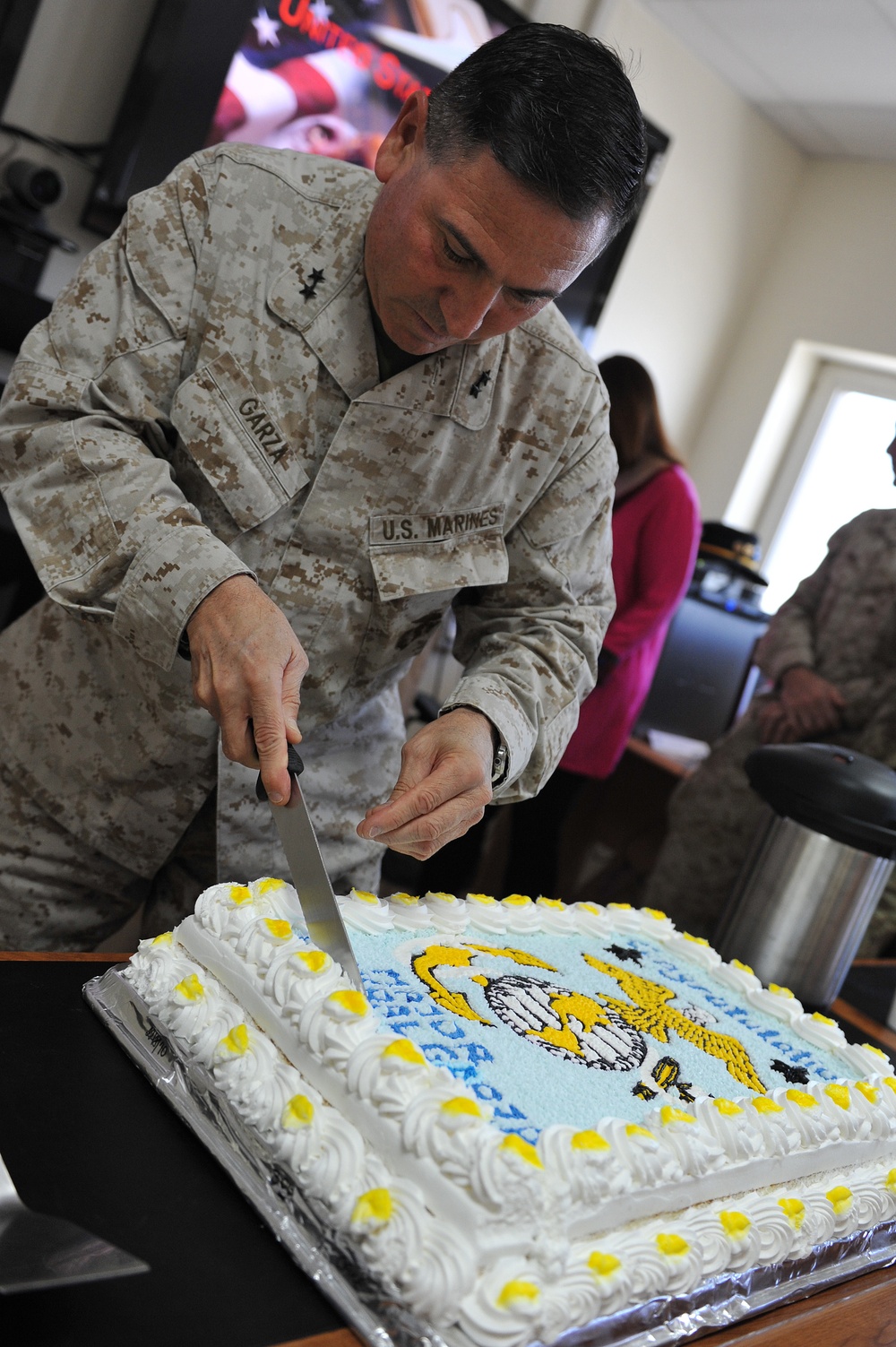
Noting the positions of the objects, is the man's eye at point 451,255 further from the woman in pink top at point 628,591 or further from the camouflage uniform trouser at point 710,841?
the woman in pink top at point 628,591

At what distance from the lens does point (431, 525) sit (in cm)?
124

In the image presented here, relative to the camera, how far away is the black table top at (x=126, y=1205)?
67 centimetres

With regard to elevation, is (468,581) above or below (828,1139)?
above

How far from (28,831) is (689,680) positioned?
3128mm

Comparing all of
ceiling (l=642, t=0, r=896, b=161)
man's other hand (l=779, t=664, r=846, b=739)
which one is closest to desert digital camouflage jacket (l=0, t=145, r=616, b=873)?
man's other hand (l=779, t=664, r=846, b=739)

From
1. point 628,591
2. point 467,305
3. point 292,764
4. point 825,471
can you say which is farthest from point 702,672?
point 292,764

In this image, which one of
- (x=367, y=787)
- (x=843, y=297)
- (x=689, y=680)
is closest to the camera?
(x=367, y=787)

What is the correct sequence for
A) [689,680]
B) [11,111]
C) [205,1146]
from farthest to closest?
[689,680] < [11,111] < [205,1146]

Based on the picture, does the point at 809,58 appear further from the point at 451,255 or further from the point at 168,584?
the point at 168,584

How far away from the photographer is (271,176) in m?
1.19

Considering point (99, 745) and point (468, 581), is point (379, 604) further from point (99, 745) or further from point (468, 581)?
point (99, 745)

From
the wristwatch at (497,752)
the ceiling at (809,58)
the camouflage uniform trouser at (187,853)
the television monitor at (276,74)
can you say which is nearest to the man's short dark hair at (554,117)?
the wristwatch at (497,752)

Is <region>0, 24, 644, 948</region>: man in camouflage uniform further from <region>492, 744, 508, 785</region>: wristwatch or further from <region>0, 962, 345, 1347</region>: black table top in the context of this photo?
<region>0, 962, 345, 1347</region>: black table top

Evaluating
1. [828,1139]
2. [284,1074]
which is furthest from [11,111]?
[828,1139]
